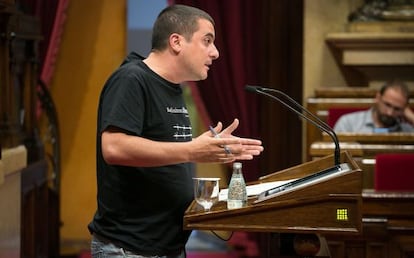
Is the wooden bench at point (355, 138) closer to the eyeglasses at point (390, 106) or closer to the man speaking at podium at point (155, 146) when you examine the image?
the eyeglasses at point (390, 106)

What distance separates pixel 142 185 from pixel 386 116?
345 cm

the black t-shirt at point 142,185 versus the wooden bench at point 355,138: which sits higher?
the black t-shirt at point 142,185

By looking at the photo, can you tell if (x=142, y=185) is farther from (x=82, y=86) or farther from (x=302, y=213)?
(x=82, y=86)

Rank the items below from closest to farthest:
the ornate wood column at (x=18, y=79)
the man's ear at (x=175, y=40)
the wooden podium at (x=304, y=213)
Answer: the wooden podium at (x=304, y=213) → the man's ear at (x=175, y=40) → the ornate wood column at (x=18, y=79)

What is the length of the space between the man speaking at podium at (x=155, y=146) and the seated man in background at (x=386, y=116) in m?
3.18

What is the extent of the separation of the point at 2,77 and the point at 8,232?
0.82 meters

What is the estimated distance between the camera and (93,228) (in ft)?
8.05

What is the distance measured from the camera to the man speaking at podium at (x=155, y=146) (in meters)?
2.26

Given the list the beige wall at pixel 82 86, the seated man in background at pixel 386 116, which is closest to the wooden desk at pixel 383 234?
the seated man in background at pixel 386 116

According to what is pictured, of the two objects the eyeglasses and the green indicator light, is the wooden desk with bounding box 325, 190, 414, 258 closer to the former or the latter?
the green indicator light

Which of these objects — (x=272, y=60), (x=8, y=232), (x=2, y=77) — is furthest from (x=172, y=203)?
(x=272, y=60)

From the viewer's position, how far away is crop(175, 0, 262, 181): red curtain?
6434mm

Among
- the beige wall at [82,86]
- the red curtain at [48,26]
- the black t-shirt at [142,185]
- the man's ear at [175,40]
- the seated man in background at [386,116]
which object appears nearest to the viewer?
the black t-shirt at [142,185]

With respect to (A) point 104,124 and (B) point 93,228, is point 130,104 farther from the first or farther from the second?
(B) point 93,228
